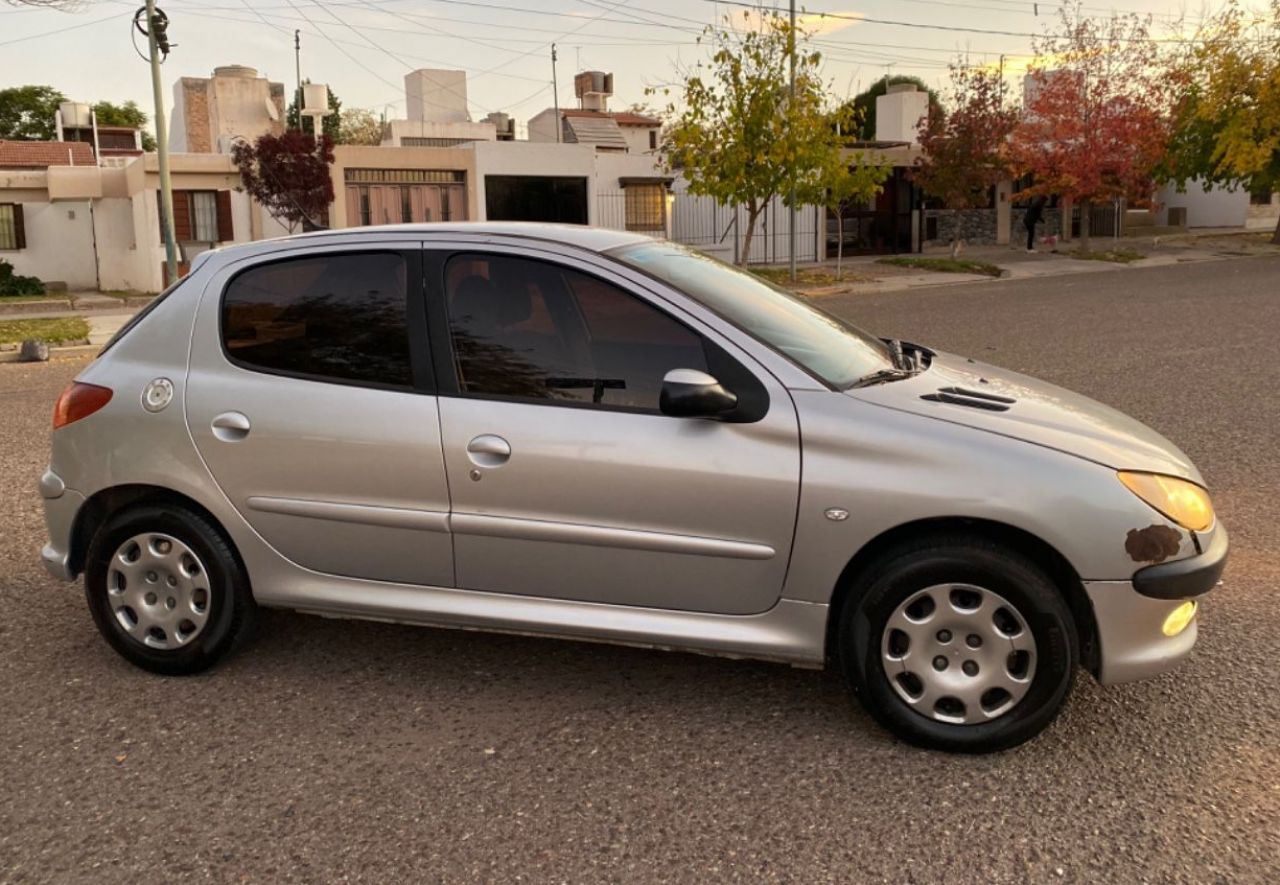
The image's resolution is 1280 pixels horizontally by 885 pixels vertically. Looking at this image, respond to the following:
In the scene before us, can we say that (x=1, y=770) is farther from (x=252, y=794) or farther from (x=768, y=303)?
(x=768, y=303)

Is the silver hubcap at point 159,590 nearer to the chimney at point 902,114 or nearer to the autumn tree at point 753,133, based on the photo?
the autumn tree at point 753,133

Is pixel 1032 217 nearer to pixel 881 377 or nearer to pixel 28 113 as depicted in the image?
pixel 881 377

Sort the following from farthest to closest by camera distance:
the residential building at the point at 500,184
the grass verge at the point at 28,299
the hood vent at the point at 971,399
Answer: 1. the residential building at the point at 500,184
2. the grass verge at the point at 28,299
3. the hood vent at the point at 971,399

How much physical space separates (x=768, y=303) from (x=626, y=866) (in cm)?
225

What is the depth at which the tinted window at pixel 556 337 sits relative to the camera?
12.0 ft

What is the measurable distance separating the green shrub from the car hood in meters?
30.0

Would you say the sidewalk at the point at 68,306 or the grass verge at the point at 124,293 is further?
the grass verge at the point at 124,293

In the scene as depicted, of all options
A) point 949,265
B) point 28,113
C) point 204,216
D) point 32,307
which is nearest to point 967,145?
point 949,265

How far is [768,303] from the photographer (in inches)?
170

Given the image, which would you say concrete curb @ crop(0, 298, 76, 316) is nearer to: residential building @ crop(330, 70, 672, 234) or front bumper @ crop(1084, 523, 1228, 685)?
residential building @ crop(330, 70, 672, 234)

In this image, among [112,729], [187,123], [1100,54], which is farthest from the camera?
[187,123]

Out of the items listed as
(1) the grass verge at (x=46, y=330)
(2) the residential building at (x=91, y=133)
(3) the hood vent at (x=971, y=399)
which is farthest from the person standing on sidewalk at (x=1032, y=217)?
(3) the hood vent at (x=971, y=399)

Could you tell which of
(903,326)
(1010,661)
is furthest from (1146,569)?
(903,326)

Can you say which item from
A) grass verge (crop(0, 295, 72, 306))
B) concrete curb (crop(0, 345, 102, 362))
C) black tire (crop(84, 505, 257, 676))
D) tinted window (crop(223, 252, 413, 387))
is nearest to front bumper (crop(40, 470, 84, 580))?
black tire (crop(84, 505, 257, 676))
